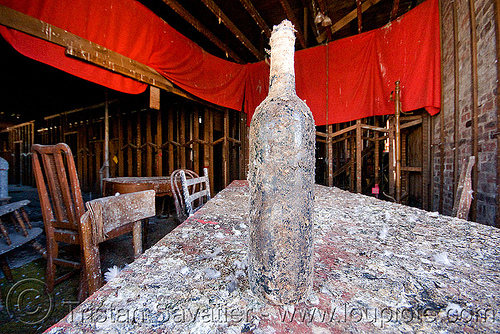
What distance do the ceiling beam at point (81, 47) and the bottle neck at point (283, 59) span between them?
9.56ft

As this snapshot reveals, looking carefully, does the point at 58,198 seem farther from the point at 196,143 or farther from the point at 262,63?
the point at 262,63

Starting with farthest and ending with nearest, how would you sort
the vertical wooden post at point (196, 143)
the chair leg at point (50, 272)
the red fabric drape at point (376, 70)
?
the vertical wooden post at point (196, 143) < the red fabric drape at point (376, 70) < the chair leg at point (50, 272)

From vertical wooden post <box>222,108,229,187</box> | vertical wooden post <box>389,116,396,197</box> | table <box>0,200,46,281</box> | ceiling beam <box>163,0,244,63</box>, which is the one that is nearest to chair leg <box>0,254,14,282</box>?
table <box>0,200,46,281</box>

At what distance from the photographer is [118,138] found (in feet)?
20.8

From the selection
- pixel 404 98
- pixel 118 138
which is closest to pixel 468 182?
pixel 404 98

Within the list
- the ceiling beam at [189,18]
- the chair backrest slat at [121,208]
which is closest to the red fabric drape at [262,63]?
the ceiling beam at [189,18]

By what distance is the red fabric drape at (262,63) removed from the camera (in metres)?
2.29

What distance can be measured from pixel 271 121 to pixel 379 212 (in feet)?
4.59

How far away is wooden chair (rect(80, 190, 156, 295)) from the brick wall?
11.3ft

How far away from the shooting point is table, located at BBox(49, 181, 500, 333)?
1.41ft

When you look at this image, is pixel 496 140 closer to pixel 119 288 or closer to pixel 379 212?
pixel 379 212

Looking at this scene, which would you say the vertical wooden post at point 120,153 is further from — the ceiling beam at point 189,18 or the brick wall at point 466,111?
the brick wall at point 466,111

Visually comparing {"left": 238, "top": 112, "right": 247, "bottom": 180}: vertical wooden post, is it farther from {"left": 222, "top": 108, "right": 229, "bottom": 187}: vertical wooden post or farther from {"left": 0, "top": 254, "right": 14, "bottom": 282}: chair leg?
{"left": 0, "top": 254, "right": 14, "bottom": 282}: chair leg

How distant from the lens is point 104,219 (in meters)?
1.02
